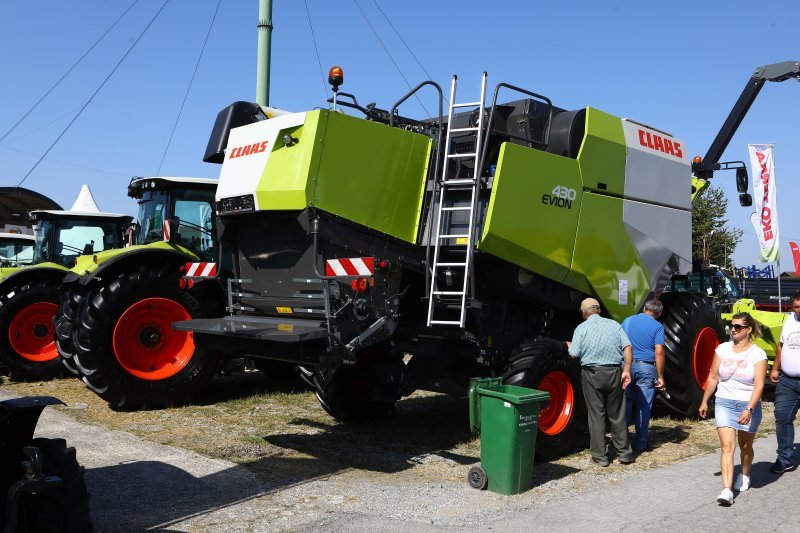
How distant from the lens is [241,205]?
700cm

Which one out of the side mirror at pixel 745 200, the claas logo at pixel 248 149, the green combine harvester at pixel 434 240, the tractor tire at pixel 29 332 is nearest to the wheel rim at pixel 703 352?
the green combine harvester at pixel 434 240

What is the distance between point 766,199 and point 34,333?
1372 centimetres

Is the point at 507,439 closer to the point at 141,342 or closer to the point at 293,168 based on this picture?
the point at 293,168

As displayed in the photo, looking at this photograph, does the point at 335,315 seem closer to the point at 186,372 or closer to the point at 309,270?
the point at 309,270

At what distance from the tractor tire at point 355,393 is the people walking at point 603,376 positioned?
2318mm

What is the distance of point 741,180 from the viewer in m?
10.4

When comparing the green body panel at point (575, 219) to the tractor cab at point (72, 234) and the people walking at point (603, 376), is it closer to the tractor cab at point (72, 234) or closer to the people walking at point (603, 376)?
the people walking at point (603, 376)

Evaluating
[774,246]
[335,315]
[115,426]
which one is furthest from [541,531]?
[774,246]

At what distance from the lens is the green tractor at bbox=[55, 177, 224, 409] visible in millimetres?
8945

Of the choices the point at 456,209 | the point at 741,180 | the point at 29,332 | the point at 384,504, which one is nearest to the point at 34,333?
the point at 29,332

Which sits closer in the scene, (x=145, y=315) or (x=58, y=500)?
(x=58, y=500)

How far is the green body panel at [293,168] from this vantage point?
638 cm

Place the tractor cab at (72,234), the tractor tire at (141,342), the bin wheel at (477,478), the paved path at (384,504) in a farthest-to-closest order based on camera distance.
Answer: the tractor cab at (72,234), the tractor tire at (141,342), the bin wheel at (477,478), the paved path at (384,504)

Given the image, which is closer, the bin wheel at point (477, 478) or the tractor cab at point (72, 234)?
the bin wheel at point (477, 478)
